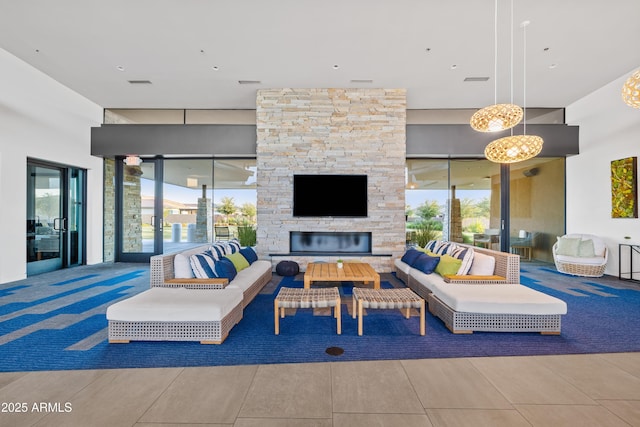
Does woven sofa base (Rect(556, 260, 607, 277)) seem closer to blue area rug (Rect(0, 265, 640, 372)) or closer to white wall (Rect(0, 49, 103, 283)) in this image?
blue area rug (Rect(0, 265, 640, 372))

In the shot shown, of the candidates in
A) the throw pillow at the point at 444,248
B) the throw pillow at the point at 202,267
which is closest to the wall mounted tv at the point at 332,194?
the throw pillow at the point at 444,248

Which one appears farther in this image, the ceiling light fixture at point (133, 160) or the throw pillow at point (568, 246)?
the ceiling light fixture at point (133, 160)

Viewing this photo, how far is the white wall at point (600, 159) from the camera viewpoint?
18.1ft

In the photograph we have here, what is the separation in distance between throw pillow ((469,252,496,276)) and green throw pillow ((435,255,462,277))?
196 millimetres

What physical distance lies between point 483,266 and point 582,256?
3699mm

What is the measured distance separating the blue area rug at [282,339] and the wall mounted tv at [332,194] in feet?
7.71

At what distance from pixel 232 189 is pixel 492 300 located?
237 inches

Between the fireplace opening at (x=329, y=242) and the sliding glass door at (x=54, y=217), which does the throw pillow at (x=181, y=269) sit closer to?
the fireplace opening at (x=329, y=242)

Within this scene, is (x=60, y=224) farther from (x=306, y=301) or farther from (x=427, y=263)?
(x=427, y=263)

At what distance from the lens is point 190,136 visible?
6.62 m

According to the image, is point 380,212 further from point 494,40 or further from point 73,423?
point 73,423

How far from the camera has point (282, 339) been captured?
9.36ft

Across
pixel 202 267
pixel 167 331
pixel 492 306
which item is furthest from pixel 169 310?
pixel 492 306

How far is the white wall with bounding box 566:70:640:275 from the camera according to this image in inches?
217
